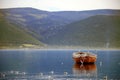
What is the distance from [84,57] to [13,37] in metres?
1.15

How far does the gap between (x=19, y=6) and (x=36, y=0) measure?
11.2 inches

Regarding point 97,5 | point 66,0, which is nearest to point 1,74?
point 66,0

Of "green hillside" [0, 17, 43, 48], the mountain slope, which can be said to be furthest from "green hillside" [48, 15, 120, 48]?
"green hillside" [0, 17, 43, 48]

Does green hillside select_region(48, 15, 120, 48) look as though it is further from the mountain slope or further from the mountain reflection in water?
the mountain reflection in water

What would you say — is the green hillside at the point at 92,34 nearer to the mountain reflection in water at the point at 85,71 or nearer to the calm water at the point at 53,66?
the calm water at the point at 53,66

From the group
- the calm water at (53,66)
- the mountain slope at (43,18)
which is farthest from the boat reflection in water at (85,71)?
the mountain slope at (43,18)

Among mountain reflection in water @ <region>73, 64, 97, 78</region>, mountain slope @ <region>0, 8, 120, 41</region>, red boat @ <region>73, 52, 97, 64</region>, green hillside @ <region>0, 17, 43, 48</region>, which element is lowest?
mountain reflection in water @ <region>73, 64, 97, 78</region>

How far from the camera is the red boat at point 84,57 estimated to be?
3.97 meters

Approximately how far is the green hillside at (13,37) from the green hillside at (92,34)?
0.30m

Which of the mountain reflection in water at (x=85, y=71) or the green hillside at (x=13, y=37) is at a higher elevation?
the green hillside at (x=13, y=37)

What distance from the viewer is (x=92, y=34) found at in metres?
4.04

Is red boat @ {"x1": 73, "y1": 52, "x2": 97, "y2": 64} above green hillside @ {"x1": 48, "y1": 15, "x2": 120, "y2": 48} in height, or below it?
below

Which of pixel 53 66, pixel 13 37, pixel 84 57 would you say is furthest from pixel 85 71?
pixel 13 37

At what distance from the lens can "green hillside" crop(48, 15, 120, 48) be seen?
4020mm
